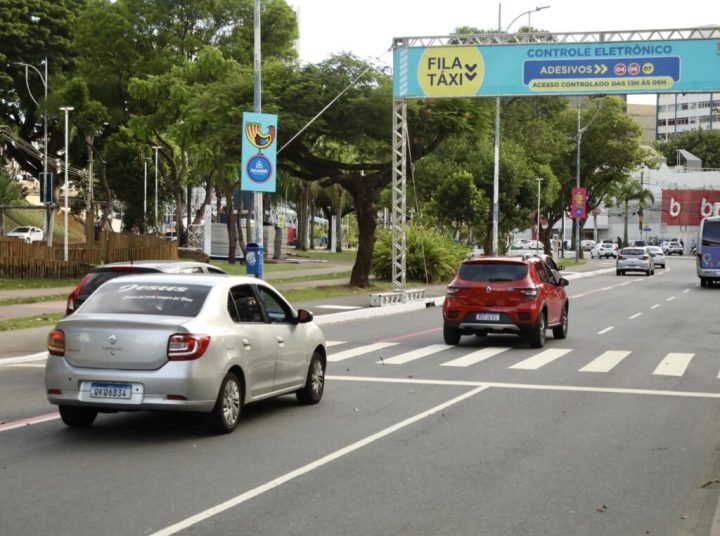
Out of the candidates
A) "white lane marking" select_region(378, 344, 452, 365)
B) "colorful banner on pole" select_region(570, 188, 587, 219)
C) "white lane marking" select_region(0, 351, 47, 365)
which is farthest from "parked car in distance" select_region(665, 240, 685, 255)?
"white lane marking" select_region(0, 351, 47, 365)

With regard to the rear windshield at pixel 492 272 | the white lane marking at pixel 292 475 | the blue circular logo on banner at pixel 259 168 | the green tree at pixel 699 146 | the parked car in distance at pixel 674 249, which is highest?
the green tree at pixel 699 146

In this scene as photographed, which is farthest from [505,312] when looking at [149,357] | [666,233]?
[666,233]

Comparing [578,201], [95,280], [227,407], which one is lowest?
[227,407]

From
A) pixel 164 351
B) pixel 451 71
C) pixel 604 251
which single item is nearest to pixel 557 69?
pixel 451 71

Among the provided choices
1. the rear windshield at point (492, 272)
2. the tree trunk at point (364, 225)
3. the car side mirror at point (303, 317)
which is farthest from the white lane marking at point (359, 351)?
the tree trunk at point (364, 225)

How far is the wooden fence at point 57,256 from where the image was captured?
3353 centimetres

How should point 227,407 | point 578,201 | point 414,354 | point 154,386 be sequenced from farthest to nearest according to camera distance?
1. point 578,201
2. point 414,354
3. point 227,407
4. point 154,386

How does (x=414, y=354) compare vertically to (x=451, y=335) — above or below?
below

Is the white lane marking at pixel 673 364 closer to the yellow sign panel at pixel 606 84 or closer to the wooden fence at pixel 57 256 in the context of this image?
the yellow sign panel at pixel 606 84

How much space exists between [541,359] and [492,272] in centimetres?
254

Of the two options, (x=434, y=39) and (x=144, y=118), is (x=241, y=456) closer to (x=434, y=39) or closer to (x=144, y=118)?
(x=434, y=39)

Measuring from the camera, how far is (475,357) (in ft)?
56.9

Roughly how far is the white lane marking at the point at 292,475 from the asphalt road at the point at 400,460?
0.02 meters

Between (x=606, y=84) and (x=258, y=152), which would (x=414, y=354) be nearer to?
(x=258, y=152)
